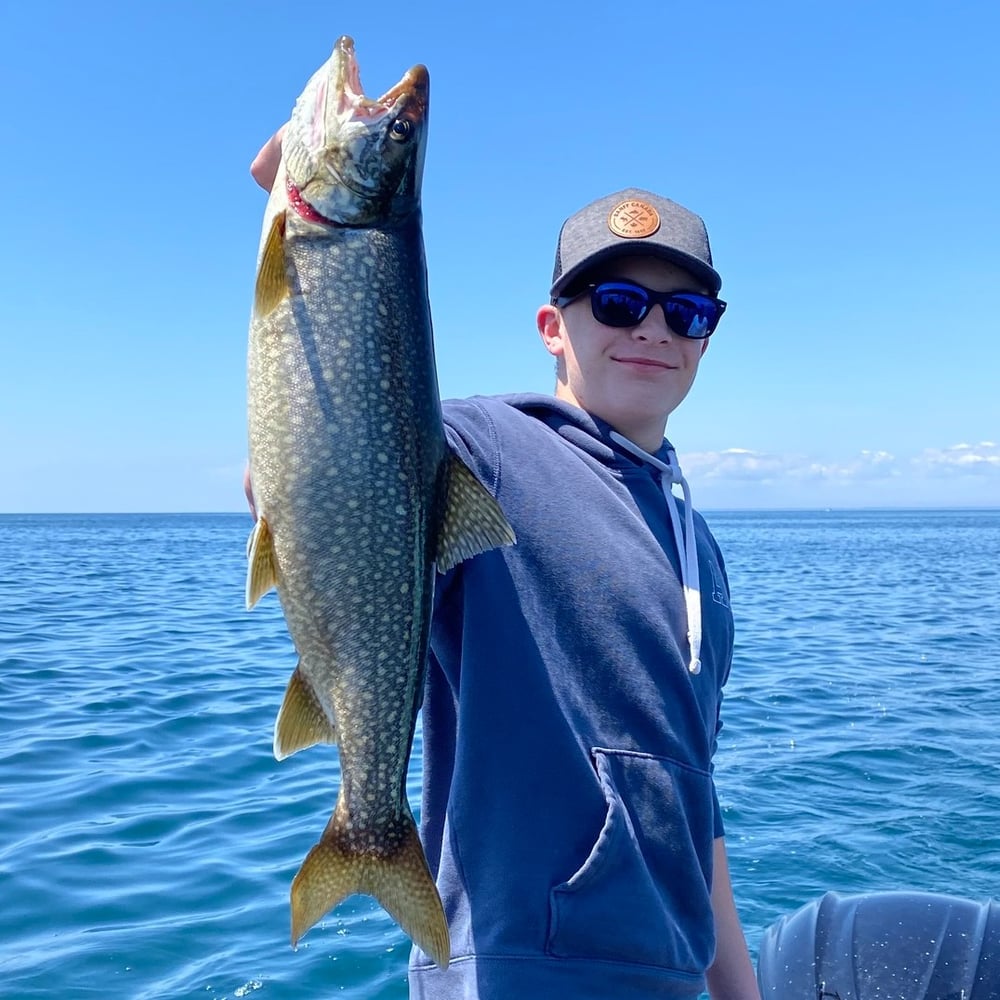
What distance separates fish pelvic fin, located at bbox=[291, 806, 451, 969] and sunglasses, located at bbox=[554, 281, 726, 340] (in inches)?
57.2

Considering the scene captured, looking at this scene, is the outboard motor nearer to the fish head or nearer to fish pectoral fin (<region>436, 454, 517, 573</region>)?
fish pectoral fin (<region>436, 454, 517, 573</region>)

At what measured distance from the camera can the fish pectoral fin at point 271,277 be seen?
2.21 m

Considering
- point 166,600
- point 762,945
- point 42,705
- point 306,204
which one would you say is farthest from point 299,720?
point 166,600

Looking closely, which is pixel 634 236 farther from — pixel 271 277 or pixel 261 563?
pixel 261 563

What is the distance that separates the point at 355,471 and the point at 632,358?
0.95 metres

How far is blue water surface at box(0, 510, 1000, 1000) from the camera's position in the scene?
5906mm

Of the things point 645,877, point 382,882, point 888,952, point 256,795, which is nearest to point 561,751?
point 645,877

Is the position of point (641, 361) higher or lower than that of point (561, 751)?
higher

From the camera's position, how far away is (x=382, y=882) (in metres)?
2.28

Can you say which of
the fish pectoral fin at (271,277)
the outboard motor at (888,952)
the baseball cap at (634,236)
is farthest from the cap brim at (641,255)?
the outboard motor at (888,952)

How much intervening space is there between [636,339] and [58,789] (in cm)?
752

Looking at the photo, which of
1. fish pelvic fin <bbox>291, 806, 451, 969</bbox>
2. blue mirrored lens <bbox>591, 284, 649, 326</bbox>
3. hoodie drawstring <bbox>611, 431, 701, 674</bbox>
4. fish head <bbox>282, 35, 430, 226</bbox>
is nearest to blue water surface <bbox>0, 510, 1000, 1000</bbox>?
fish pelvic fin <bbox>291, 806, 451, 969</bbox>

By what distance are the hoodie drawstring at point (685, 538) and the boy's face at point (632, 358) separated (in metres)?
0.08

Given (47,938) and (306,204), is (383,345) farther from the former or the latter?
(47,938)
